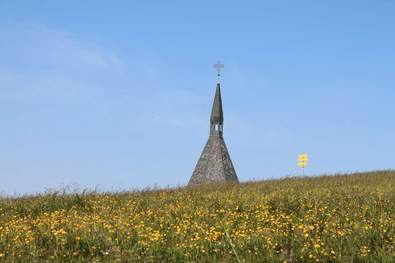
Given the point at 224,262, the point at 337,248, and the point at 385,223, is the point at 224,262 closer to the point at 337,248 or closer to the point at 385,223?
the point at 337,248

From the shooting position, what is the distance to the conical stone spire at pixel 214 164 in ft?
140

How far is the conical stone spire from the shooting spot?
140ft

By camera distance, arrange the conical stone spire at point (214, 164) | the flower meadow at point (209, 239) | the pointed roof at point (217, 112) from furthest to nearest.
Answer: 1. the pointed roof at point (217, 112)
2. the conical stone spire at point (214, 164)
3. the flower meadow at point (209, 239)

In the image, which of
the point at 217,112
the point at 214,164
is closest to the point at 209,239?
the point at 214,164

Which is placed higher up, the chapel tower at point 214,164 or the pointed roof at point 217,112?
the pointed roof at point 217,112

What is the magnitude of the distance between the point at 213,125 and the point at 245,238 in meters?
37.6

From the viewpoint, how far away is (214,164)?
43.5 meters

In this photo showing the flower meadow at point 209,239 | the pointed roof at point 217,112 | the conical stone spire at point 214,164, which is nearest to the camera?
the flower meadow at point 209,239

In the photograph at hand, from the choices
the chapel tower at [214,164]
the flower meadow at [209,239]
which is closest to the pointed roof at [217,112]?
the chapel tower at [214,164]

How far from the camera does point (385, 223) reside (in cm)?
1063

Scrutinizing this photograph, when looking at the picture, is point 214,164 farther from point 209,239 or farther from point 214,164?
point 209,239

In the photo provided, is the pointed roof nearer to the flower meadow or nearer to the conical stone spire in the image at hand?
the conical stone spire

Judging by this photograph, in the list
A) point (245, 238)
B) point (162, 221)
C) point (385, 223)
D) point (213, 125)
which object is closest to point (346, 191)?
point (385, 223)

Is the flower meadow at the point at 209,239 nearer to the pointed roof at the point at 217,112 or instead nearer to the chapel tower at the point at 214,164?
the chapel tower at the point at 214,164
